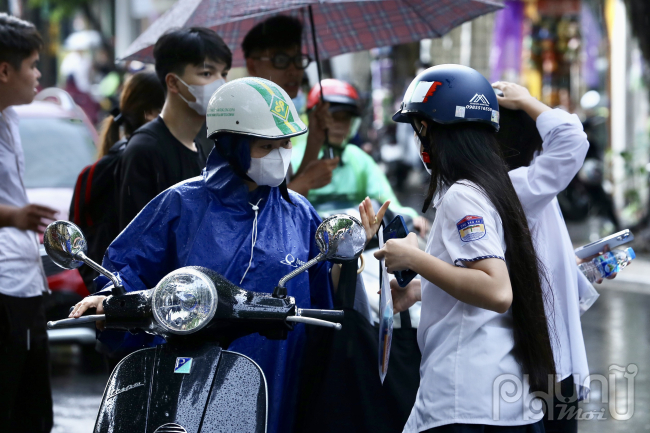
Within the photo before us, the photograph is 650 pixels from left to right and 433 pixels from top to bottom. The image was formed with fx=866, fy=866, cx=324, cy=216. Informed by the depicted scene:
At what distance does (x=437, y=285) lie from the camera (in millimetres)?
2623

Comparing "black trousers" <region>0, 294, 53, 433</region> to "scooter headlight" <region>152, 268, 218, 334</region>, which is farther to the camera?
"black trousers" <region>0, 294, 53, 433</region>

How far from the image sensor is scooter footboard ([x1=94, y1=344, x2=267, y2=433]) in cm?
245

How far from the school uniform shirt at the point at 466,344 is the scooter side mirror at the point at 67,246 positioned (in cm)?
99

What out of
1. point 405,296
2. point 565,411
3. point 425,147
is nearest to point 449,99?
point 425,147

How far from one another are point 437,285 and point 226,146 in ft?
2.96

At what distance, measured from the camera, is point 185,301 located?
7.94ft

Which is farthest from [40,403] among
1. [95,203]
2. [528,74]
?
[528,74]

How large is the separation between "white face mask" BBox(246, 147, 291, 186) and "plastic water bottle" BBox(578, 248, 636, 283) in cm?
141

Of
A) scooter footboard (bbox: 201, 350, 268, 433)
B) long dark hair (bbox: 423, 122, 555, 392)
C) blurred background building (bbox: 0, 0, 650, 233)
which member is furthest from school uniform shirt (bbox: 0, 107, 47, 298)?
blurred background building (bbox: 0, 0, 650, 233)

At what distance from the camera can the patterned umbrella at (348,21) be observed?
451 centimetres

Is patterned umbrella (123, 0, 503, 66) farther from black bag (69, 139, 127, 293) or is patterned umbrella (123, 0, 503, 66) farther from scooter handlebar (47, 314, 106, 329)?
scooter handlebar (47, 314, 106, 329)

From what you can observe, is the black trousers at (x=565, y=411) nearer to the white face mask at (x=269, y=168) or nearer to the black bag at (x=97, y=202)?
the white face mask at (x=269, y=168)

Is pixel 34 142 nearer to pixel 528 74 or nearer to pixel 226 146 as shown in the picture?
pixel 226 146

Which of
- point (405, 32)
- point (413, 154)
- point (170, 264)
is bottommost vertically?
point (413, 154)
